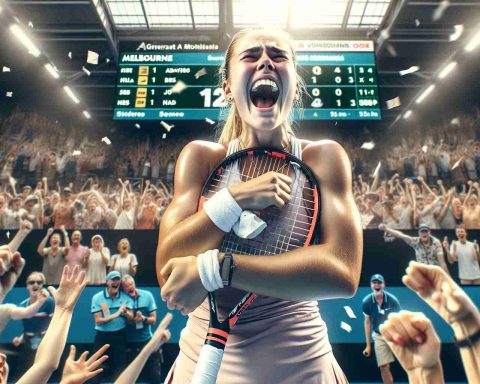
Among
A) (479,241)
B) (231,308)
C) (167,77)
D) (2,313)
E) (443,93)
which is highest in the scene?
(443,93)

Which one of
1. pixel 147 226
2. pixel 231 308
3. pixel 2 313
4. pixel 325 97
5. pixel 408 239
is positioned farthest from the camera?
pixel 147 226

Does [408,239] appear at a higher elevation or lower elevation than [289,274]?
higher

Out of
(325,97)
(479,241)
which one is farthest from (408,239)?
(325,97)

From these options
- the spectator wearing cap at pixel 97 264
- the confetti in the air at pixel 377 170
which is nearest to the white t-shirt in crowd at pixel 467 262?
the confetti in the air at pixel 377 170

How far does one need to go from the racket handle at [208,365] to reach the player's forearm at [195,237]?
0.91ft

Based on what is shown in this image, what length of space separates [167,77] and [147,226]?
320 centimetres

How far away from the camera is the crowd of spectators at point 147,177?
7.50 metres

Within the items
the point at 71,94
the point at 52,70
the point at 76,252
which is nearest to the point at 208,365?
the point at 76,252

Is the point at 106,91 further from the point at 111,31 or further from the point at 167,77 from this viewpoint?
the point at 167,77

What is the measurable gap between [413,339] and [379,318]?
5.30m

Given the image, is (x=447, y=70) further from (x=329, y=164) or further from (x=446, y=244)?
(x=329, y=164)

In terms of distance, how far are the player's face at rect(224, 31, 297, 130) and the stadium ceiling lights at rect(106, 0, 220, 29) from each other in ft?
20.1

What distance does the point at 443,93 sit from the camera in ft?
31.1

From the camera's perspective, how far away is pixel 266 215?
1.13 m
